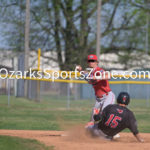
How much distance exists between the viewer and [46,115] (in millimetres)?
15312

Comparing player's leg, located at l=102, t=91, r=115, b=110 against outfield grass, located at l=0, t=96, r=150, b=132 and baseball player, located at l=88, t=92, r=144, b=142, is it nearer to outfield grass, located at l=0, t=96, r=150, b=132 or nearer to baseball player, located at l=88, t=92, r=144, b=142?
baseball player, located at l=88, t=92, r=144, b=142

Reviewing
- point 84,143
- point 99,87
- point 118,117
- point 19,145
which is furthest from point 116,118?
point 19,145

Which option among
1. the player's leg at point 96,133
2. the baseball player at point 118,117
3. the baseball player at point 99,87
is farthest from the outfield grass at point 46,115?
the baseball player at point 118,117

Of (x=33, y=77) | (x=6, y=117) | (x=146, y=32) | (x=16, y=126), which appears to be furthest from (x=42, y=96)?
(x=146, y=32)

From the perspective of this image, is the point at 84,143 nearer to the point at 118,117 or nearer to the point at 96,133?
the point at 96,133

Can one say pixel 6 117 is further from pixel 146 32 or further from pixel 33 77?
pixel 146 32

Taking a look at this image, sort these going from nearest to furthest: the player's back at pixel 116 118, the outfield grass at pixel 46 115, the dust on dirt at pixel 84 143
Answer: the dust on dirt at pixel 84 143 → the player's back at pixel 116 118 → the outfield grass at pixel 46 115

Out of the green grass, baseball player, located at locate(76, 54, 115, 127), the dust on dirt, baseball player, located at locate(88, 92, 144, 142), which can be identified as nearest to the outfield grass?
the dust on dirt

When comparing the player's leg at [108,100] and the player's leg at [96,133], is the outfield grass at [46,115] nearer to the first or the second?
the player's leg at [108,100]

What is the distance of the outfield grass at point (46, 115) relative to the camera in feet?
39.1

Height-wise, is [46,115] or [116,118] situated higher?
[116,118]

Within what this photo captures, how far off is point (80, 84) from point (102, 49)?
1024 centimetres

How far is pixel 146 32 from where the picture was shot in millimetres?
31578

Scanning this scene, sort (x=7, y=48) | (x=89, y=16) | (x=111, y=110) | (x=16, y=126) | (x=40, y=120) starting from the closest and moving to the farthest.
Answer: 1. (x=111, y=110)
2. (x=16, y=126)
3. (x=40, y=120)
4. (x=7, y=48)
5. (x=89, y=16)
